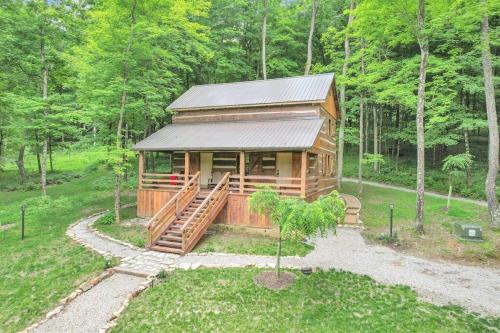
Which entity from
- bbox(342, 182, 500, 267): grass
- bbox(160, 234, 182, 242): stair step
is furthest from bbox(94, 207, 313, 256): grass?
bbox(342, 182, 500, 267): grass

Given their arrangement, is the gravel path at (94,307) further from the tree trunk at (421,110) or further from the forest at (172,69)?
the tree trunk at (421,110)

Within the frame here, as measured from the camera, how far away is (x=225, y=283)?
7.75 m

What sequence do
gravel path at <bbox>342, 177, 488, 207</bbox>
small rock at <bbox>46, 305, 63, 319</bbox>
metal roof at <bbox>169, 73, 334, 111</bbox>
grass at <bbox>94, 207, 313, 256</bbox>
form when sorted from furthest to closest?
gravel path at <bbox>342, 177, 488, 207</bbox>
metal roof at <bbox>169, 73, 334, 111</bbox>
grass at <bbox>94, 207, 313, 256</bbox>
small rock at <bbox>46, 305, 63, 319</bbox>

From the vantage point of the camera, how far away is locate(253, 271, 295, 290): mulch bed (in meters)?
7.54

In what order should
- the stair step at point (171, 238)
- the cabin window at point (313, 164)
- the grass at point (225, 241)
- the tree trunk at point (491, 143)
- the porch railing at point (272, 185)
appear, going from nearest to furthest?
the grass at point (225, 241), the stair step at point (171, 238), the porch railing at point (272, 185), the tree trunk at point (491, 143), the cabin window at point (313, 164)

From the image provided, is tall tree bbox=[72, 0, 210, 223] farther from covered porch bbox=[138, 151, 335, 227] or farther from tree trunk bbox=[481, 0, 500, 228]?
tree trunk bbox=[481, 0, 500, 228]

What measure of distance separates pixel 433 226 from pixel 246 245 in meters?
8.55

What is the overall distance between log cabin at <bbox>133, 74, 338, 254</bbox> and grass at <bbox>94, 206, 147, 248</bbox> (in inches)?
30.3

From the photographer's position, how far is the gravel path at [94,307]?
641 centimetres

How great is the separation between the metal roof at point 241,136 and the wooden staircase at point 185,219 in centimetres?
183

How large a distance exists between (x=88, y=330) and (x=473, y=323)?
8236 mm

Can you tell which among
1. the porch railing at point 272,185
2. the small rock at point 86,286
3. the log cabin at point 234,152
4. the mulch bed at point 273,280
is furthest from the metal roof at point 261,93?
the small rock at point 86,286

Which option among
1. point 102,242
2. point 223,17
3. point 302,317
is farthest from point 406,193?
point 223,17

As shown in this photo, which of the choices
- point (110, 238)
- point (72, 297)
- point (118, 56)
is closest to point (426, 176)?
point (110, 238)
